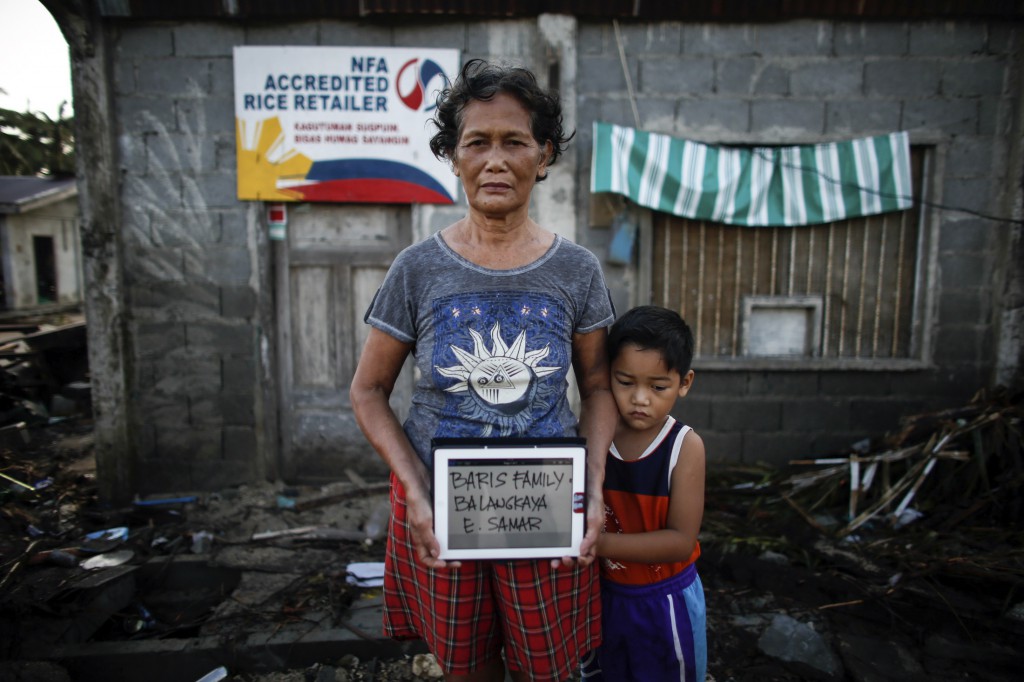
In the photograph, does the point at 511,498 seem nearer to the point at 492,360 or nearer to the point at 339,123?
the point at 492,360

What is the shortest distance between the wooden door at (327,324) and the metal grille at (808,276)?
2.10 m

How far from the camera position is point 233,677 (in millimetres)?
2705

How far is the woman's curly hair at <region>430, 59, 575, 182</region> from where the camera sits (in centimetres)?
150

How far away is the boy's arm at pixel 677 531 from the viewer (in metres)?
1.52

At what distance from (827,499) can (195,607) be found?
3.89m

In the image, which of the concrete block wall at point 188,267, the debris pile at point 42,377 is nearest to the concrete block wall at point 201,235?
the concrete block wall at point 188,267

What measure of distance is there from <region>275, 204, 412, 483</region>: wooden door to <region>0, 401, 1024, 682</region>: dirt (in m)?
0.30

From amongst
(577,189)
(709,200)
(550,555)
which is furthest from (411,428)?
(709,200)

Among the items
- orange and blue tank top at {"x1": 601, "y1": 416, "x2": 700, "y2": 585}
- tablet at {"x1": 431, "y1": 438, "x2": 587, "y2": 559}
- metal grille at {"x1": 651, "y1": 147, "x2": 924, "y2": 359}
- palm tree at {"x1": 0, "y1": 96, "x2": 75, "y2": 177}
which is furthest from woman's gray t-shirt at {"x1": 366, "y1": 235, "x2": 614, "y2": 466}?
palm tree at {"x1": 0, "y1": 96, "x2": 75, "y2": 177}

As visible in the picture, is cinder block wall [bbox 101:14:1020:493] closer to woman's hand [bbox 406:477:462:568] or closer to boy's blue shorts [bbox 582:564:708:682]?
boy's blue shorts [bbox 582:564:708:682]

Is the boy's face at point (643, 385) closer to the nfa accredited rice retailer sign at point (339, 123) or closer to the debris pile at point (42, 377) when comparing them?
the nfa accredited rice retailer sign at point (339, 123)

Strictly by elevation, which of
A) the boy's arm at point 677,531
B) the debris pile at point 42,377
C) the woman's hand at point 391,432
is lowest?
the debris pile at point 42,377

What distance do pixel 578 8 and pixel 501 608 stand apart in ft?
12.9

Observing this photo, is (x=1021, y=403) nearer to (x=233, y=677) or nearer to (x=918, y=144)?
(x=918, y=144)
